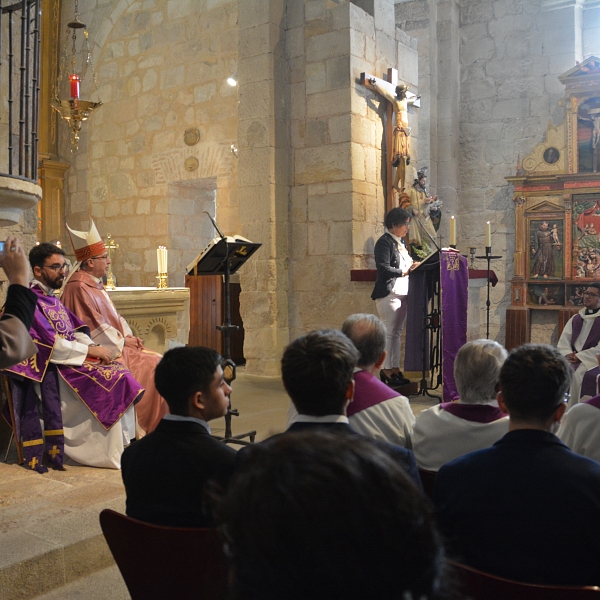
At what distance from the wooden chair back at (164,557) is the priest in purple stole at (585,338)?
13.4 feet

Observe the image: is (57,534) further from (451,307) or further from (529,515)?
(451,307)

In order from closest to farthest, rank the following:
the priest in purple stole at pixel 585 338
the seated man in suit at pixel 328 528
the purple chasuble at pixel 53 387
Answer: the seated man in suit at pixel 328 528, the purple chasuble at pixel 53 387, the priest in purple stole at pixel 585 338

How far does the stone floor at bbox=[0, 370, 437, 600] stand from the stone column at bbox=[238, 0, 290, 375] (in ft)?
11.5

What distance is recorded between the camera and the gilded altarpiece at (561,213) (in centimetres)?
885

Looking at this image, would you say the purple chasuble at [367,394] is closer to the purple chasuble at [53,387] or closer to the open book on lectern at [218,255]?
the purple chasuble at [53,387]

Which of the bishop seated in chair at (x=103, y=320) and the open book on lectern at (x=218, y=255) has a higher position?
the open book on lectern at (x=218, y=255)

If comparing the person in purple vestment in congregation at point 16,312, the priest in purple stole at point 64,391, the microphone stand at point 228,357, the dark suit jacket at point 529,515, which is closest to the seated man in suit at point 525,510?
the dark suit jacket at point 529,515

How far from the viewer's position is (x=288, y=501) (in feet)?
1.93

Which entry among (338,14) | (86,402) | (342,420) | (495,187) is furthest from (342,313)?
(342,420)

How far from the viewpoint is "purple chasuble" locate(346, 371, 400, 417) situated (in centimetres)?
242

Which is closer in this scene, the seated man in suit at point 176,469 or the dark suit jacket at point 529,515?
the dark suit jacket at point 529,515

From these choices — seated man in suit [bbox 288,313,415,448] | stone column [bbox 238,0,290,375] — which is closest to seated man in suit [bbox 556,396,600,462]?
seated man in suit [bbox 288,313,415,448]

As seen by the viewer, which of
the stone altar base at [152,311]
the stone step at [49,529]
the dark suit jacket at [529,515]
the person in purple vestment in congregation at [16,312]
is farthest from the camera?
the stone altar base at [152,311]

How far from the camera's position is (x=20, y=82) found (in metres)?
4.22
